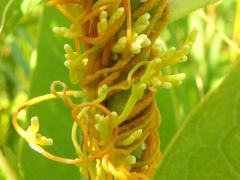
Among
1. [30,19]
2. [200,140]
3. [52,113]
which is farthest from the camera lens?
[30,19]

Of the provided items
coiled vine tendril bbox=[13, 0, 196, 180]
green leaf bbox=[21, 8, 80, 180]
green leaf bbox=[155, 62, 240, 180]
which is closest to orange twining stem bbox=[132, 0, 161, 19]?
coiled vine tendril bbox=[13, 0, 196, 180]

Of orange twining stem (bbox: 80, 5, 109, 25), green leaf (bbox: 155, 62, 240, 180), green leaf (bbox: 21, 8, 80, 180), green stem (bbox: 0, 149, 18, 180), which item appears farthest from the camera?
green leaf (bbox: 21, 8, 80, 180)

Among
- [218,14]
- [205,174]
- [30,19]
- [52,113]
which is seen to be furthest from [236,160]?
[218,14]

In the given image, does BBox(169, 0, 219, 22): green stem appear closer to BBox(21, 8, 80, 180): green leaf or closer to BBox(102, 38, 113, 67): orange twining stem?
BBox(102, 38, 113, 67): orange twining stem

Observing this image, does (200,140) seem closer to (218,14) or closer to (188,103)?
(188,103)

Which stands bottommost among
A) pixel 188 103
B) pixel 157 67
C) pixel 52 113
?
pixel 188 103

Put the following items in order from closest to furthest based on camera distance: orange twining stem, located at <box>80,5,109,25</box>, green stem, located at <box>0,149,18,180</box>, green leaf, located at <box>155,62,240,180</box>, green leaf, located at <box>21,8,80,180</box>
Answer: green leaf, located at <box>155,62,240,180</box>, orange twining stem, located at <box>80,5,109,25</box>, green stem, located at <box>0,149,18,180</box>, green leaf, located at <box>21,8,80,180</box>

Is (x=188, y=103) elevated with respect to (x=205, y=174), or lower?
lower
